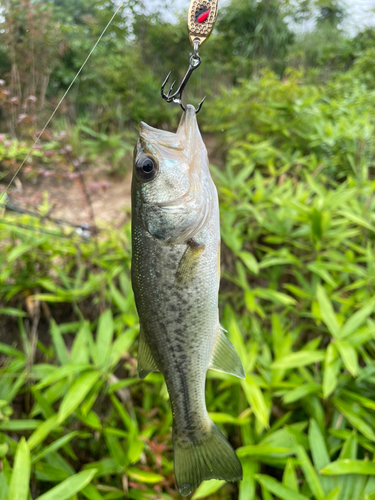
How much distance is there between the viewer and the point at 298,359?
1.47m

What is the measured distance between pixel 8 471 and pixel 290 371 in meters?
1.38

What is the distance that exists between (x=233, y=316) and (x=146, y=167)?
118 cm

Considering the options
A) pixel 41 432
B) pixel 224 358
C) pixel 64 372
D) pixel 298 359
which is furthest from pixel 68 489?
pixel 298 359

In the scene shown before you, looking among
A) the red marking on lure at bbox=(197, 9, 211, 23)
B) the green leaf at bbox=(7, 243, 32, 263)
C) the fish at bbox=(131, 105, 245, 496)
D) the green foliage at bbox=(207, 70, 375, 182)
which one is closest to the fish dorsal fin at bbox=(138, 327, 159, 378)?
the fish at bbox=(131, 105, 245, 496)

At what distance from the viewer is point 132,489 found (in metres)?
1.45

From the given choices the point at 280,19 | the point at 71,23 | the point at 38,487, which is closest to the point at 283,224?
the point at 38,487

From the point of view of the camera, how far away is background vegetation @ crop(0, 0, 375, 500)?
1364 millimetres

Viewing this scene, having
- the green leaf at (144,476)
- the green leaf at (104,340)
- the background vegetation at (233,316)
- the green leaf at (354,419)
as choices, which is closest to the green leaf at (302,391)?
the background vegetation at (233,316)

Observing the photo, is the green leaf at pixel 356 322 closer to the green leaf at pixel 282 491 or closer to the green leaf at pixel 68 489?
the green leaf at pixel 282 491

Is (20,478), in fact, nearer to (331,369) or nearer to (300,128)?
(331,369)

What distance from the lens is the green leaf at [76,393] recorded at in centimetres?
131

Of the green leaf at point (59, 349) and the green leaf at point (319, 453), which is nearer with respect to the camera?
the green leaf at point (319, 453)

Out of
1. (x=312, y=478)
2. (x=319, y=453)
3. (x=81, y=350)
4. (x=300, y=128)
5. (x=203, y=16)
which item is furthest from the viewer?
(x=300, y=128)

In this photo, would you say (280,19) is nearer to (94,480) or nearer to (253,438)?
(253,438)
